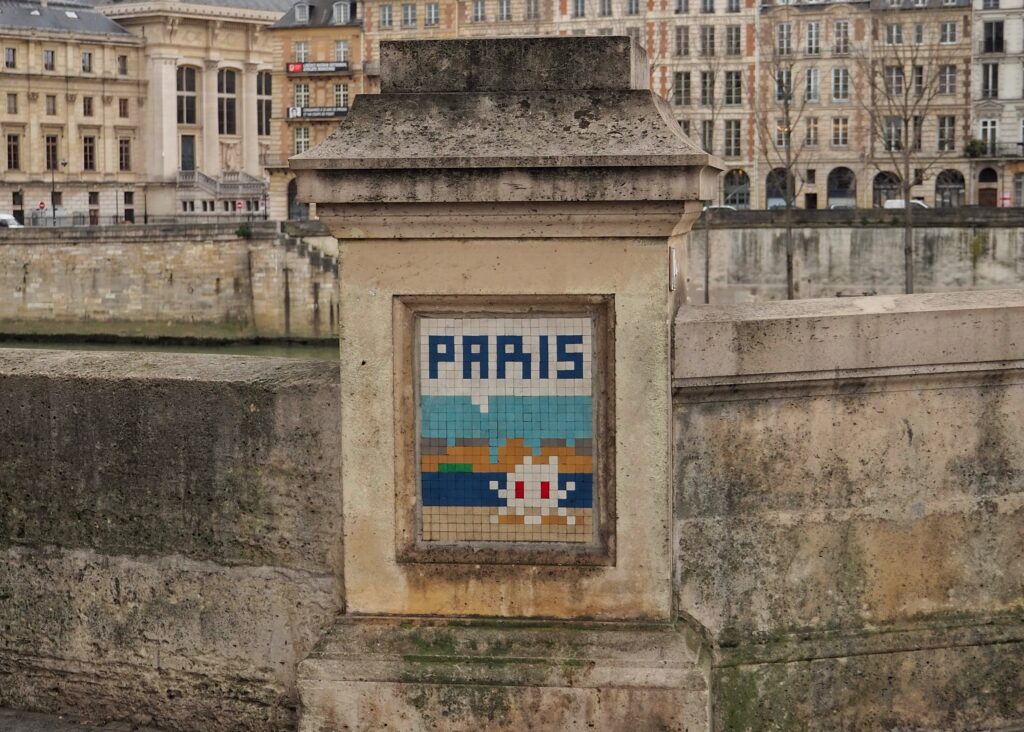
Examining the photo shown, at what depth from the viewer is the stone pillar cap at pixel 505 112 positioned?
520 cm

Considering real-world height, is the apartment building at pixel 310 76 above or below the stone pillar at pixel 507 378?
above

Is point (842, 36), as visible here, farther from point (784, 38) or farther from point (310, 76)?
point (310, 76)

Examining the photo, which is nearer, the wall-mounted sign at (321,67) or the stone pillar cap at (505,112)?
the stone pillar cap at (505,112)

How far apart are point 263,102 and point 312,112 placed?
3130 centimetres

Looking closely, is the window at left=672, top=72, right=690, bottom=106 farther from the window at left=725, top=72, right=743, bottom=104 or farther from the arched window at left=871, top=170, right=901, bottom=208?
the arched window at left=871, top=170, right=901, bottom=208

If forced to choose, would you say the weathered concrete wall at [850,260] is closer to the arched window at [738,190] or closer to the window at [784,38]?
the arched window at [738,190]

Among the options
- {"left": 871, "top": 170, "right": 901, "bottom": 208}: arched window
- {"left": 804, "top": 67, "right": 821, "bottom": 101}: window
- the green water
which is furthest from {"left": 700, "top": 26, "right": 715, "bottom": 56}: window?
the green water

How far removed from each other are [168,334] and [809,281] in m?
19.4

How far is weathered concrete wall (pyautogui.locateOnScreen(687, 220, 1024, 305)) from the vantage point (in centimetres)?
5294

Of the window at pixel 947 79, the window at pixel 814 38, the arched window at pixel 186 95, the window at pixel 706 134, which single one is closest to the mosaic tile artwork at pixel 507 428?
the window at pixel 706 134

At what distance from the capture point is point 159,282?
62.2 metres

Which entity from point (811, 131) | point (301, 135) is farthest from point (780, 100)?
point (301, 135)

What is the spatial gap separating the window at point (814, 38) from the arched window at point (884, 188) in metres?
4.89

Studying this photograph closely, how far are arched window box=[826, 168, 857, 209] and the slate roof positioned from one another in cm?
4220
